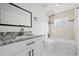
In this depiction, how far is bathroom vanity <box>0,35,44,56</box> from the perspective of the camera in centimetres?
109

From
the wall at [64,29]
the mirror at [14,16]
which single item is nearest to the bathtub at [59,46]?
the wall at [64,29]

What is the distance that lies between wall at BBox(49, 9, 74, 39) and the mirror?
15.0 inches

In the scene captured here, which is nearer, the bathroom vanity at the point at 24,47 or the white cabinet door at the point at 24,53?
the bathroom vanity at the point at 24,47

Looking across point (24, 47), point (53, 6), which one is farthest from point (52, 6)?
point (24, 47)

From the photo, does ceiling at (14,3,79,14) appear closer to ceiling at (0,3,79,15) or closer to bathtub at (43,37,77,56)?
ceiling at (0,3,79,15)

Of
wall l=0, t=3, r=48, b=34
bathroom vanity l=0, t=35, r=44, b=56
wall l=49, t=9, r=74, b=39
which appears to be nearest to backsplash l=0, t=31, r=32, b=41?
bathroom vanity l=0, t=35, r=44, b=56

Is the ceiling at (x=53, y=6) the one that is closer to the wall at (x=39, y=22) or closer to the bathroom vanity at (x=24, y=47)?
the wall at (x=39, y=22)

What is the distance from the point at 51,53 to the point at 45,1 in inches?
30.6

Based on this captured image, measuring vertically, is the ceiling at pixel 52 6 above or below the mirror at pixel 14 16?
above

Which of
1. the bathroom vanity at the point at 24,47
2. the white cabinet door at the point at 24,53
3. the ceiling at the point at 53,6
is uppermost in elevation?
the ceiling at the point at 53,6

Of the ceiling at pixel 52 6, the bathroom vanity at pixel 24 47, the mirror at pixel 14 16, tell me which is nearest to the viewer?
the bathroom vanity at pixel 24 47

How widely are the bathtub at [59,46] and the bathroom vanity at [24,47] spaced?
0.12m

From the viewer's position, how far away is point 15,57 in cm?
121

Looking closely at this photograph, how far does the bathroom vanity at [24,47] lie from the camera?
109 centimetres
